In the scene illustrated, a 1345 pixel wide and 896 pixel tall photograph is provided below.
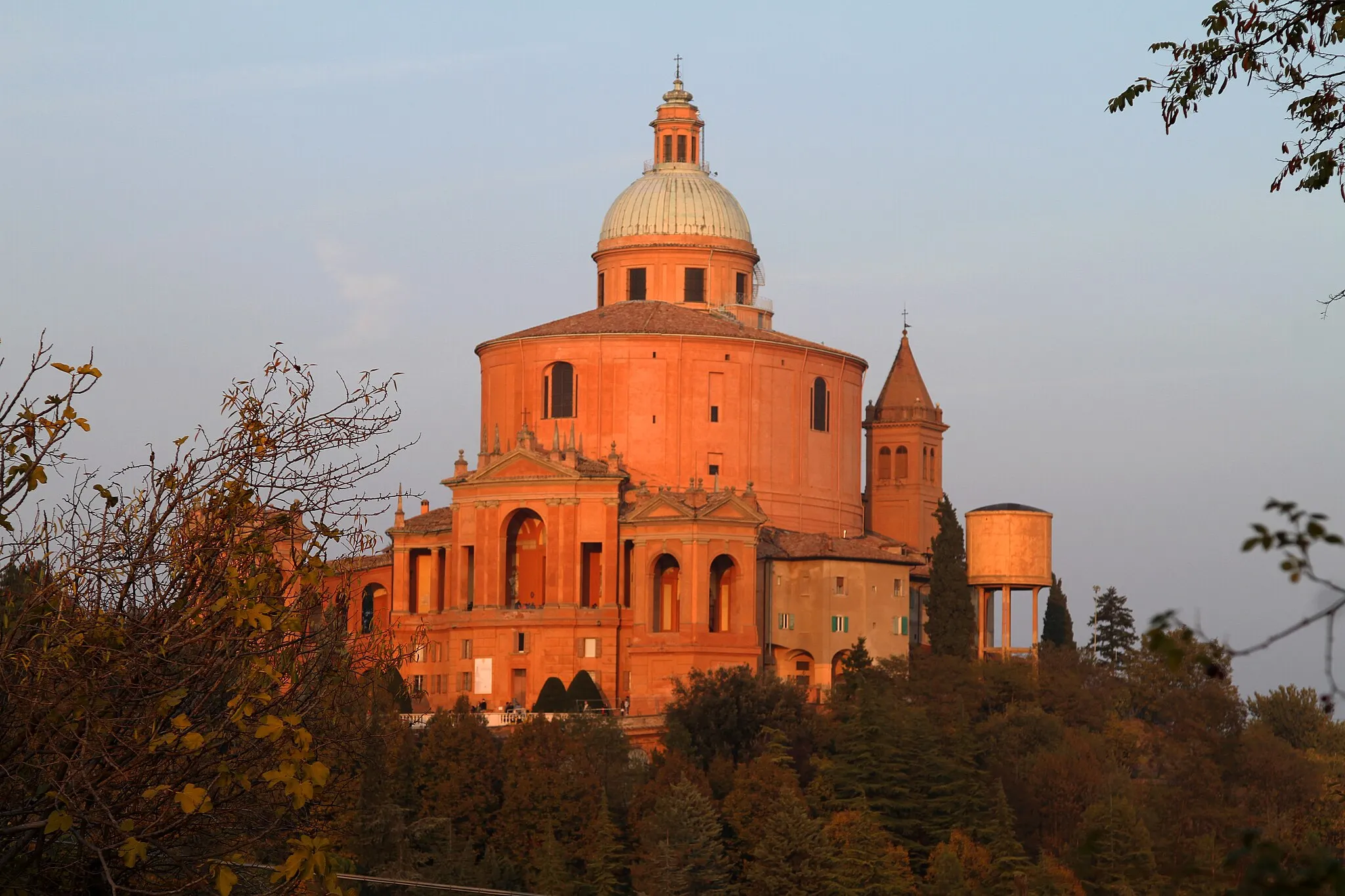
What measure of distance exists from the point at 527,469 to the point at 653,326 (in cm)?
781

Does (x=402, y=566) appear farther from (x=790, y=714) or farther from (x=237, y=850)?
(x=237, y=850)

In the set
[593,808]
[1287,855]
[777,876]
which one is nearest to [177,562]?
[1287,855]

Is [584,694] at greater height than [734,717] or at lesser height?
greater

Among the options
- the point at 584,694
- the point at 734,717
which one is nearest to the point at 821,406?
the point at 584,694

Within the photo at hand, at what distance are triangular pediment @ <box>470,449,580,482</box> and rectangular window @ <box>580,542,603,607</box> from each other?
261 cm

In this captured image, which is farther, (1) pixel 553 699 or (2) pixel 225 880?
(1) pixel 553 699

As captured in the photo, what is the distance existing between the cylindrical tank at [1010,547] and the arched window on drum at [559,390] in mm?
14318

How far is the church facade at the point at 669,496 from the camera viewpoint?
253 ft

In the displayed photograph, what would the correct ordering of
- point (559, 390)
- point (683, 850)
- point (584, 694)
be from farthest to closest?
1. point (559, 390)
2. point (584, 694)
3. point (683, 850)

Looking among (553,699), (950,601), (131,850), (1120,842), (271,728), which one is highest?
(950,601)

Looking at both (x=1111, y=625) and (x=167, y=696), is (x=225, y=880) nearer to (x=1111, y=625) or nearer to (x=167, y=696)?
(x=167, y=696)

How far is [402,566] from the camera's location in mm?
82438

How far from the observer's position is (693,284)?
89.2 m

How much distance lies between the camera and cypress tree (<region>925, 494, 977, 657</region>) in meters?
78.5
